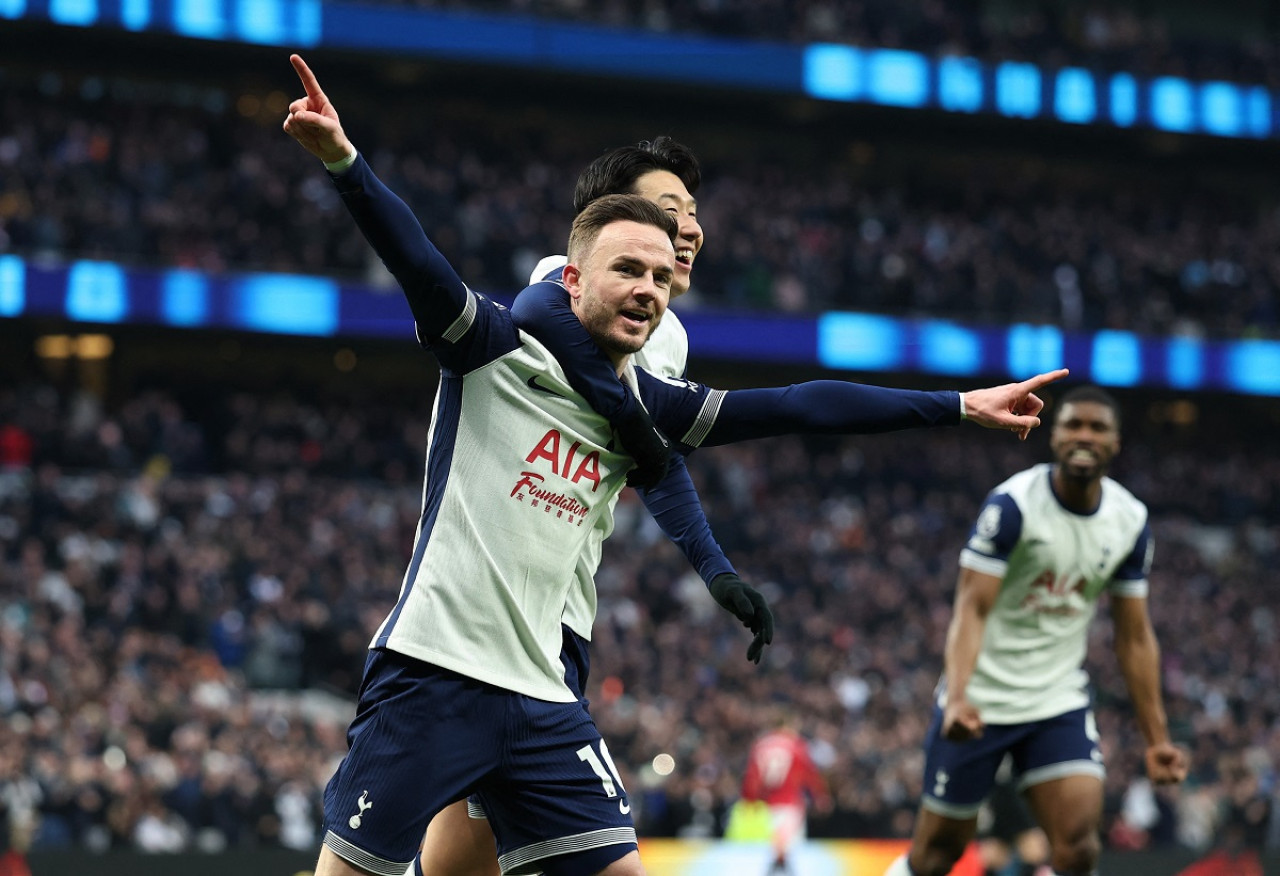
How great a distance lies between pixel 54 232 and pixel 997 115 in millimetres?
16860

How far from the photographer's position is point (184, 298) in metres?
24.7

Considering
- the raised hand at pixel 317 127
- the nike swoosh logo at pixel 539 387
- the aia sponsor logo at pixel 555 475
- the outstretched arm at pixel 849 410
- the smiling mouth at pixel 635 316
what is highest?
the raised hand at pixel 317 127

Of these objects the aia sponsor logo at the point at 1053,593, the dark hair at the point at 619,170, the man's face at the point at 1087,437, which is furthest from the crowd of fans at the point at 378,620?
the dark hair at the point at 619,170

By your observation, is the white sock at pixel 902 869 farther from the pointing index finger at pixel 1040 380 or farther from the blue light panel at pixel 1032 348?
the blue light panel at pixel 1032 348

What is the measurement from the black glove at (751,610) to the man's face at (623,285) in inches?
31.4

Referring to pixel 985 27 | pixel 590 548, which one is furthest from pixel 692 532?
pixel 985 27

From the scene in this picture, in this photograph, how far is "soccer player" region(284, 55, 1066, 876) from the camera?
4.07 metres

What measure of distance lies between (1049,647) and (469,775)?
12.6 feet

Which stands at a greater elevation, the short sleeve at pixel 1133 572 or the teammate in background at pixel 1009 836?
the short sleeve at pixel 1133 572

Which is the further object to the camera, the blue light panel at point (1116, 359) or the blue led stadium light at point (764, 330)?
the blue light panel at point (1116, 359)

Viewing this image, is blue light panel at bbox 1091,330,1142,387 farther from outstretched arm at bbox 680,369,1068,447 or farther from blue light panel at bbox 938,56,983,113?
outstretched arm at bbox 680,369,1068,447

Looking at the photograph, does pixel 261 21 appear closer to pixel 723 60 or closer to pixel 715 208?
pixel 723 60

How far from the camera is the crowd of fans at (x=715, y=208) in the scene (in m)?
25.1

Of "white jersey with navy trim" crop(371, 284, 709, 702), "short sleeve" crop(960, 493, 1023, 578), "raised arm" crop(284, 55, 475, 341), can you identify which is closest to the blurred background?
"short sleeve" crop(960, 493, 1023, 578)
